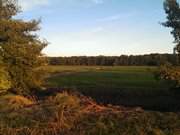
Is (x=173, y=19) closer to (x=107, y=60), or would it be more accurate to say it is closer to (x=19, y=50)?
(x=19, y=50)

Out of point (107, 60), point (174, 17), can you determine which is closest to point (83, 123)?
point (174, 17)

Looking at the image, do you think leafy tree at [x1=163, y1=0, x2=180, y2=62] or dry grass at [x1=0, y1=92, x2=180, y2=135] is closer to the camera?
dry grass at [x1=0, y1=92, x2=180, y2=135]

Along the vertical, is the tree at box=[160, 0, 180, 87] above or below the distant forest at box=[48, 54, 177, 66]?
above

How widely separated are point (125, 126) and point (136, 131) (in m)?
0.79

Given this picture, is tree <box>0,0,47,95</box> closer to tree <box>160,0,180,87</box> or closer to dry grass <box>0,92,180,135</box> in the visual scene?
tree <box>160,0,180,87</box>

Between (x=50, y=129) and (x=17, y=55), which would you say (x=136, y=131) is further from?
(x=17, y=55)

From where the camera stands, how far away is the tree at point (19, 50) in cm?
2936

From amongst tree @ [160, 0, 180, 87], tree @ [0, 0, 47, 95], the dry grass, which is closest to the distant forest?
tree @ [160, 0, 180, 87]

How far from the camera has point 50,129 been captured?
39.8 feet

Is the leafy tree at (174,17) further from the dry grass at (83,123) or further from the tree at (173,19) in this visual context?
the dry grass at (83,123)

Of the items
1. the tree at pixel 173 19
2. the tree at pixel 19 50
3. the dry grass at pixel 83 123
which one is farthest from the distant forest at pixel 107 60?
→ the dry grass at pixel 83 123

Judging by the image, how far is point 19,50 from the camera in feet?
95.6

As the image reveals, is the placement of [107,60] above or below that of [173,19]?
below

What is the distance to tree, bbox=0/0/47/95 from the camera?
96.3 ft
